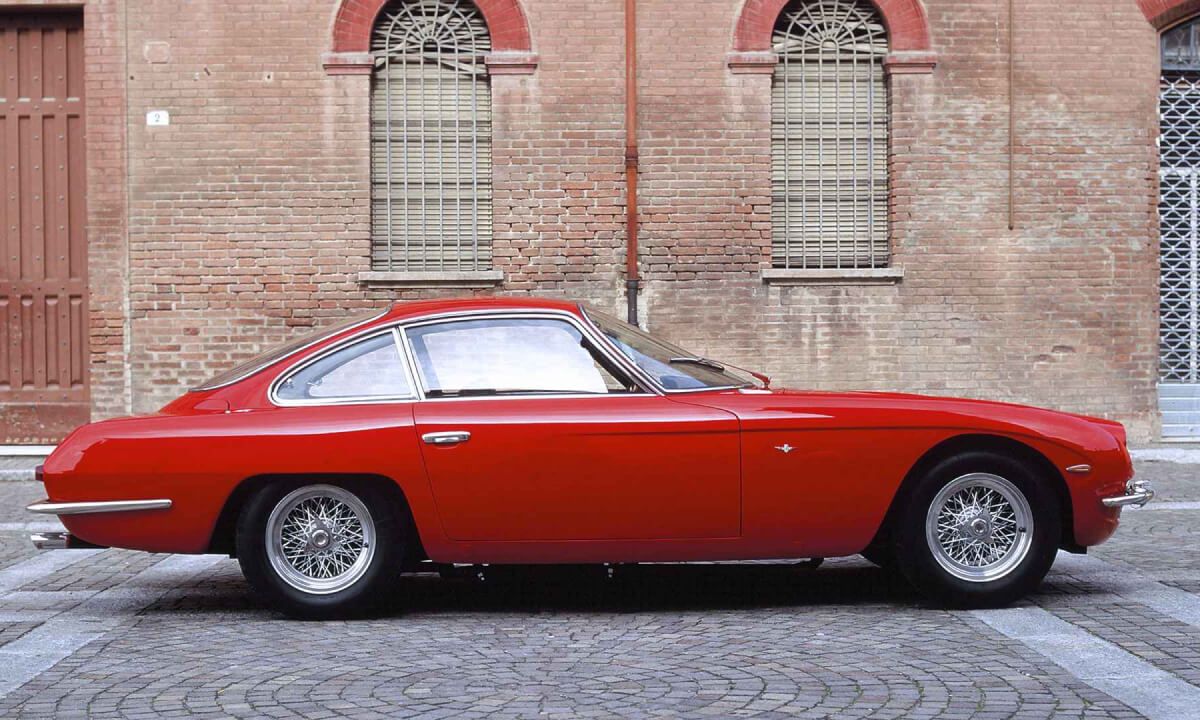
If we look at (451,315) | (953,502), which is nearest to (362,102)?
(451,315)

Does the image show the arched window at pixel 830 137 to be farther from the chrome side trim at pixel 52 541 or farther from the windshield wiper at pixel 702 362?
the chrome side trim at pixel 52 541

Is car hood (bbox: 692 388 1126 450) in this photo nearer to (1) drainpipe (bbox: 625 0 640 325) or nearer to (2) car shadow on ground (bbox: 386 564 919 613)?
(2) car shadow on ground (bbox: 386 564 919 613)

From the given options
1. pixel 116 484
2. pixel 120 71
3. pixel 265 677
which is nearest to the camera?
pixel 265 677

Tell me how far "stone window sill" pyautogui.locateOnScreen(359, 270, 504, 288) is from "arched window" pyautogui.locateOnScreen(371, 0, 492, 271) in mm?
222

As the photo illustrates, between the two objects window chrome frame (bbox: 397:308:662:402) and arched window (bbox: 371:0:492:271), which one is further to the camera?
arched window (bbox: 371:0:492:271)

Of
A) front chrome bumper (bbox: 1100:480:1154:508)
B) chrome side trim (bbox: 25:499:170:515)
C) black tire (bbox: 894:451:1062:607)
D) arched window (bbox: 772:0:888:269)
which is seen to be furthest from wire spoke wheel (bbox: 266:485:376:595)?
arched window (bbox: 772:0:888:269)

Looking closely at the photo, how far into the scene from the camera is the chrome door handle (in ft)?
20.7

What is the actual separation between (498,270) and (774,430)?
804 centimetres

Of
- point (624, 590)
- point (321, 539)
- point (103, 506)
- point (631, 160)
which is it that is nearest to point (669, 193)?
point (631, 160)

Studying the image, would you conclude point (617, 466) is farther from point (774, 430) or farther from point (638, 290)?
point (638, 290)

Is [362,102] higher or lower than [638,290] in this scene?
higher

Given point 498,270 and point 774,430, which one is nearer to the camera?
point 774,430

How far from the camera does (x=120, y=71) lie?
45.8 feet

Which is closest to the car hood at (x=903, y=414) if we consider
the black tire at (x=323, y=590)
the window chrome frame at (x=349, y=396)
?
the window chrome frame at (x=349, y=396)
